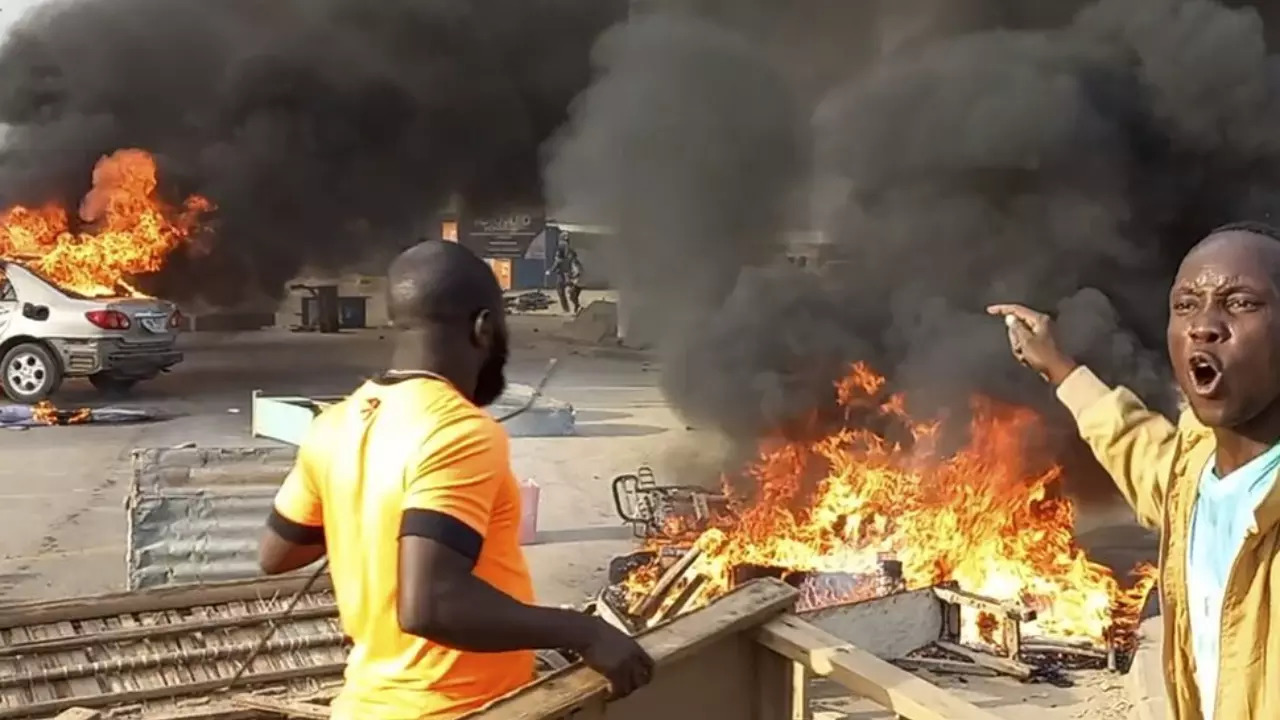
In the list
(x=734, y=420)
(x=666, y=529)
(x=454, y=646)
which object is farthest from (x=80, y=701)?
(x=734, y=420)

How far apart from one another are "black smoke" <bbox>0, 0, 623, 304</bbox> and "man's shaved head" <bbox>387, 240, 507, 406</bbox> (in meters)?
16.4

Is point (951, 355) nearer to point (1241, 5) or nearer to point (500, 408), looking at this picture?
point (500, 408)

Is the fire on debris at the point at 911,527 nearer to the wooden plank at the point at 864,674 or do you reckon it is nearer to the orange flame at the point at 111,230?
the wooden plank at the point at 864,674

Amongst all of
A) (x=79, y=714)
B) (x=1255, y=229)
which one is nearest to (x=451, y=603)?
(x=1255, y=229)

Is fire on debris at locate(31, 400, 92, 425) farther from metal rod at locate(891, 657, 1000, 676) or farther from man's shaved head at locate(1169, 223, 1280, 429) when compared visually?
man's shaved head at locate(1169, 223, 1280, 429)

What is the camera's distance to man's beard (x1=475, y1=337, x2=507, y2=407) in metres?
1.98

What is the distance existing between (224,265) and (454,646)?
17.6 m

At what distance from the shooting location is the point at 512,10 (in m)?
18.9

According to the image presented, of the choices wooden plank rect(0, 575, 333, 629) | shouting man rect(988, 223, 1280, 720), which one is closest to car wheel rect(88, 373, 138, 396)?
wooden plank rect(0, 575, 333, 629)

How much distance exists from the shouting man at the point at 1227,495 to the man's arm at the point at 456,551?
0.87 m

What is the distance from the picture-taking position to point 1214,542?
63.0 inches

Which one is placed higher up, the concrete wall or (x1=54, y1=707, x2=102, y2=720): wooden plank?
the concrete wall

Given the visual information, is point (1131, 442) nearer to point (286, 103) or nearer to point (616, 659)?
point (616, 659)

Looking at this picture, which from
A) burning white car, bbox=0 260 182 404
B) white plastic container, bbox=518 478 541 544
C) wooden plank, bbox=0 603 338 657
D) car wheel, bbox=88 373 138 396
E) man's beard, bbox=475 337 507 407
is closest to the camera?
man's beard, bbox=475 337 507 407
